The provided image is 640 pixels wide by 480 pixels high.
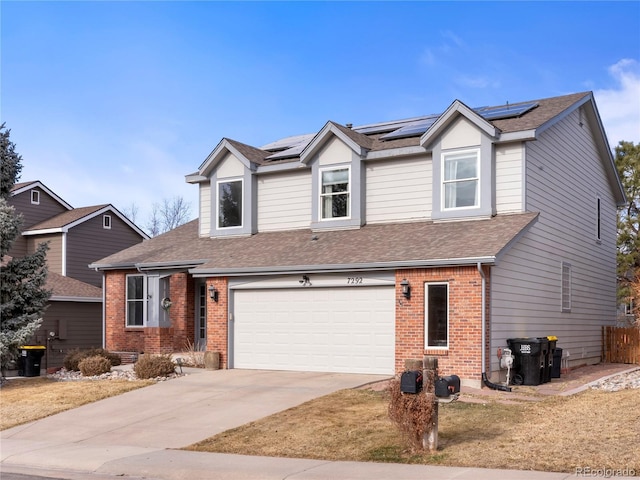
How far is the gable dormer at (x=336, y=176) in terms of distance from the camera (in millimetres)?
21438

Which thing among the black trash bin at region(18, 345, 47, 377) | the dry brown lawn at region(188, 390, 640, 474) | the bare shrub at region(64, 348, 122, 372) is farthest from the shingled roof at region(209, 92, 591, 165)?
the black trash bin at region(18, 345, 47, 377)

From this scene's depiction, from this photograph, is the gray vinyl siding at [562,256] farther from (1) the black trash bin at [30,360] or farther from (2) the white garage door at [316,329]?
(1) the black trash bin at [30,360]

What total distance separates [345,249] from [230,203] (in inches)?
224

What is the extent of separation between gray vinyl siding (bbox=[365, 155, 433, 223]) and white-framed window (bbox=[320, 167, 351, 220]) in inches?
22.6

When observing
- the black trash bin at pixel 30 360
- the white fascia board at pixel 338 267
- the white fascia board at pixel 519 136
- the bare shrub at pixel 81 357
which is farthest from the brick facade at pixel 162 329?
the white fascia board at pixel 519 136

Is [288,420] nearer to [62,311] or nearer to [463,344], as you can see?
[463,344]

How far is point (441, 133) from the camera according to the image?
20.1 m

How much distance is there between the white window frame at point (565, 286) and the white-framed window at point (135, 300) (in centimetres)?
1251

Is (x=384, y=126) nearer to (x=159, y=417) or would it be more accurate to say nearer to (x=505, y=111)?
(x=505, y=111)

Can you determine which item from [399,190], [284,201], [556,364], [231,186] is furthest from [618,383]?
[231,186]

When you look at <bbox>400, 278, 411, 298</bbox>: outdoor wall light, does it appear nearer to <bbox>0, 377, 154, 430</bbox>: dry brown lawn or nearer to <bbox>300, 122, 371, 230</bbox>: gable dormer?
<bbox>300, 122, 371, 230</bbox>: gable dormer

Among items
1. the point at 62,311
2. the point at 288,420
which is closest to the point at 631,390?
the point at 288,420

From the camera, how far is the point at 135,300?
24.4 metres

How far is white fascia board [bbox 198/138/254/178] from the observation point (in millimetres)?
23409
